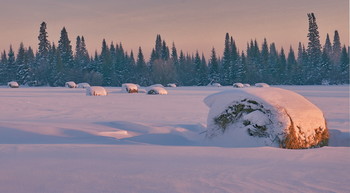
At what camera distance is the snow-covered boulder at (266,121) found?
5348mm

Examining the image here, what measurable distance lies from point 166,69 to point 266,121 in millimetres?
58569

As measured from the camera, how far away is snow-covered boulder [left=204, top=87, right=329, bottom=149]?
5.35m

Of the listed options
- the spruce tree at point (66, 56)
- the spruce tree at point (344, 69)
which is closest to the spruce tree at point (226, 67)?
the spruce tree at point (344, 69)

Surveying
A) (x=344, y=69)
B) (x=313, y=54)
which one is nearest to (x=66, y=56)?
(x=313, y=54)

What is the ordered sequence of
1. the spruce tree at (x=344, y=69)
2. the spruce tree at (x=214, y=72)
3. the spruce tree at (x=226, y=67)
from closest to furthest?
1. the spruce tree at (x=344, y=69)
2. the spruce tree at (x=226, y=67)
3. the spruce tree at (x=214, y=72)

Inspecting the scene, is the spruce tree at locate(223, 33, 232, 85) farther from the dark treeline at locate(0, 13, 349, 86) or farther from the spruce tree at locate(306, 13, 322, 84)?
the spruce tree at locate(306, 13, 322, 84)

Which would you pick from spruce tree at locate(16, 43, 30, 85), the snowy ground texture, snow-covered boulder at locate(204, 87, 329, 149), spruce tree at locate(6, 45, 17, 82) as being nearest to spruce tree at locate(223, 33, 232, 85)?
spruce tree at locate(16, 43, 30, 85)

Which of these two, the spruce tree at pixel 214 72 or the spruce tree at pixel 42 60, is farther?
the spruce tree at pixel 214 72

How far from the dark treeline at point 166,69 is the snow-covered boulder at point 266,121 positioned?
5361 centimetres

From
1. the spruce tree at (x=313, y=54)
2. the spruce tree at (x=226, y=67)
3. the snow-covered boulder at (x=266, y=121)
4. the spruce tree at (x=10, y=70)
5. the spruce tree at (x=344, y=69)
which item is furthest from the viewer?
the spruce tree at (x=226, y=67)

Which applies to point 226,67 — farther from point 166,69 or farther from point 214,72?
point 166,69

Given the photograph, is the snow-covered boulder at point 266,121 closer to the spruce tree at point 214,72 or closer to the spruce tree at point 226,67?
the spruce tree at point 226,67

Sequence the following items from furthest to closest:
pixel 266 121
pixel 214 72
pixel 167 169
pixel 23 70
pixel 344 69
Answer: pixel 214 72 → pixel 23 70 → pixel 344 69 → pixel 266 121 → pixel 167 169

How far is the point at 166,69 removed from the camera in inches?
2505
